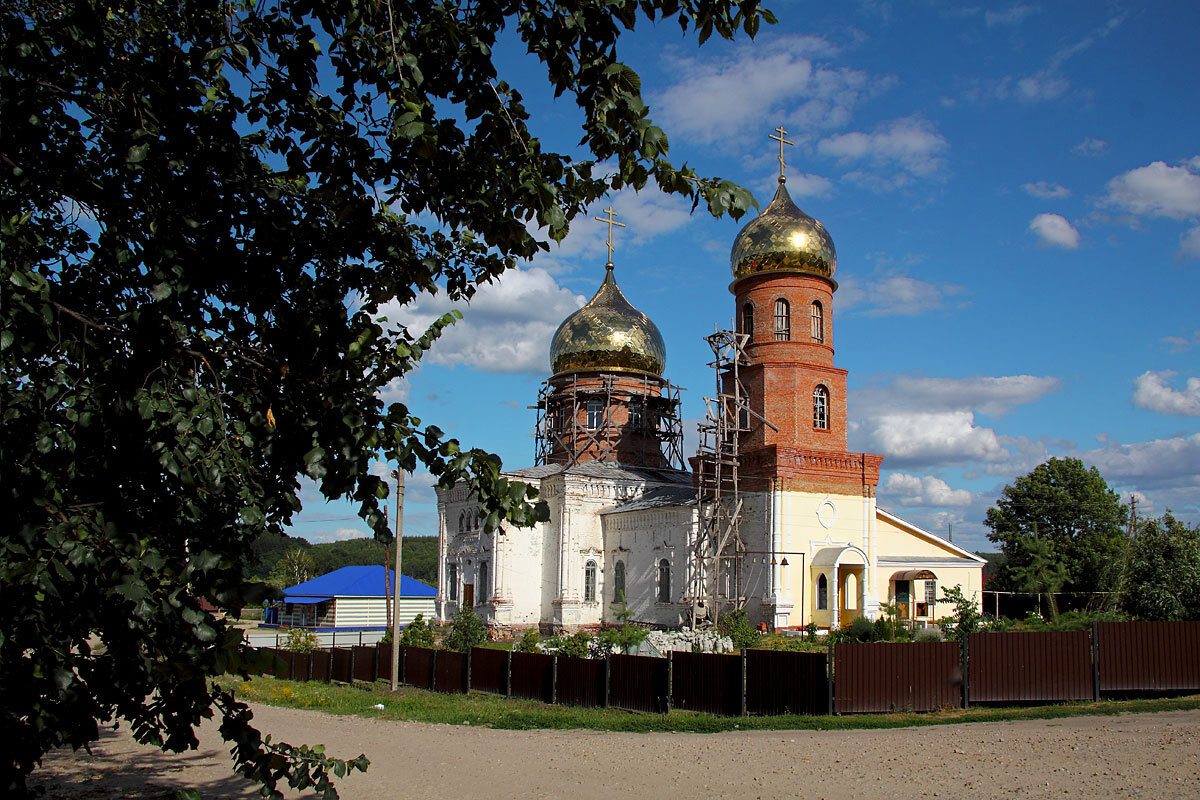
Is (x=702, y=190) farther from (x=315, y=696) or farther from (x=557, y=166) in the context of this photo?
(x=315, y=696)

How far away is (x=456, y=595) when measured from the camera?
34875 millimetres

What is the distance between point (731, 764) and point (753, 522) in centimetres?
1659

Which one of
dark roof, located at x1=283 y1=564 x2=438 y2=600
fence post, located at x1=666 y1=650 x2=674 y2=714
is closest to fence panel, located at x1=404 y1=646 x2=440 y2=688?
fence post, located at x1=666 y1=650 x2=674 y2=714

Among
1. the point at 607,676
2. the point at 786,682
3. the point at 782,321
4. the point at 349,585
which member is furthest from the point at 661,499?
the point at 349,585

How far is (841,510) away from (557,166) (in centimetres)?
2370

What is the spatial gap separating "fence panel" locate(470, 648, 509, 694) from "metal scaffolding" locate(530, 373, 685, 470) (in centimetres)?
1780

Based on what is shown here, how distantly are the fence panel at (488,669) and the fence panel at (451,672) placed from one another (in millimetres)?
234

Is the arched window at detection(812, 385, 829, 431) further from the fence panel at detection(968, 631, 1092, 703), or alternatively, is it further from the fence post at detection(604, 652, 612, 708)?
the fence post at detection(604, 652, 612, 708)

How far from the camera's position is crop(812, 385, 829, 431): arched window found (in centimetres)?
2759

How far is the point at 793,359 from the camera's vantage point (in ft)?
91.1

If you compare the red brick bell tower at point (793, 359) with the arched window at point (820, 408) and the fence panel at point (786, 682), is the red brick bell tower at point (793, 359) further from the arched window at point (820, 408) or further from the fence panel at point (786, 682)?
the fence panel at point (786, 682)

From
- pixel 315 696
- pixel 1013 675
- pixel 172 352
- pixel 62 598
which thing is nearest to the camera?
pixel 62 598

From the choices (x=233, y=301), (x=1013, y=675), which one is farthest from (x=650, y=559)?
(x=233, y=301)

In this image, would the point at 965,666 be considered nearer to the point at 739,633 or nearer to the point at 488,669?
the point at 739,633
